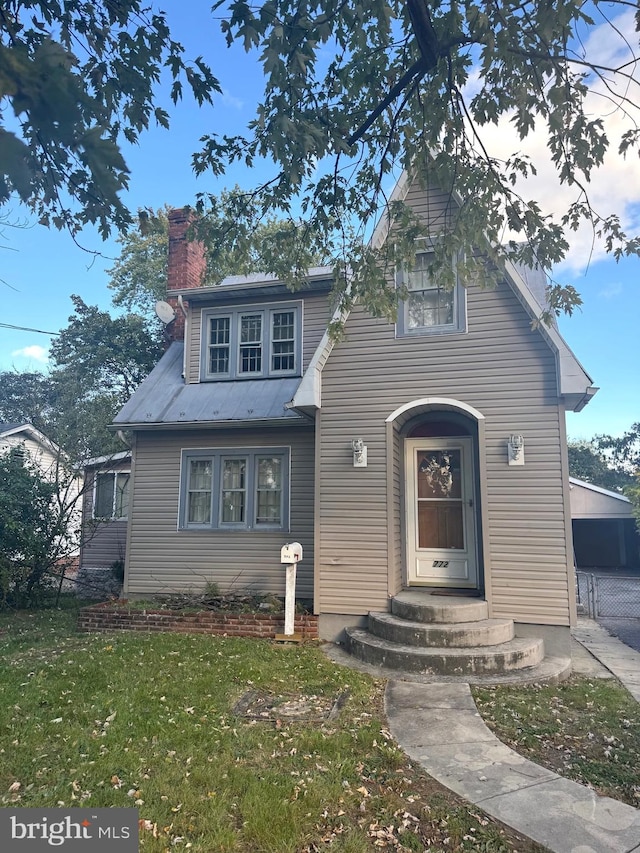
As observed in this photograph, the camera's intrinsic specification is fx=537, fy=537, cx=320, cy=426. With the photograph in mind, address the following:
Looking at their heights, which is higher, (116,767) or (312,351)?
(312,351)

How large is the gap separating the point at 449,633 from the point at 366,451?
2.85 meters

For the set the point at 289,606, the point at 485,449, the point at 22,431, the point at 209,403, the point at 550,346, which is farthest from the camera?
the point at 22,431

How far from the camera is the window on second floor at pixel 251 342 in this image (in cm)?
1068

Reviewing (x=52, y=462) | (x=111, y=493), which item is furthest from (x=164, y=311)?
(x=52, y=462)

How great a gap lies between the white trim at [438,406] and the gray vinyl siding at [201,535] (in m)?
2.02

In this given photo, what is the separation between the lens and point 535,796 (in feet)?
11.9

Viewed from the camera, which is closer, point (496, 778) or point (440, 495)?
point (496, 778)

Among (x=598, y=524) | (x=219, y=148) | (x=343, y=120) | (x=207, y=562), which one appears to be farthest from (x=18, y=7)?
(x=598, y=524)

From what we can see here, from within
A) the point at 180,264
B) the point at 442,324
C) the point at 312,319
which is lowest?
the point at 442,324

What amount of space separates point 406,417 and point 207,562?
4.56 meters

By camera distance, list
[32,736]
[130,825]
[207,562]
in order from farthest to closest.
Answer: [207,562] < [32,736] < [130,825]

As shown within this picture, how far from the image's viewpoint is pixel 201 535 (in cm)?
1002

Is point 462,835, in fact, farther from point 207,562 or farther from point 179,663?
point 207,562

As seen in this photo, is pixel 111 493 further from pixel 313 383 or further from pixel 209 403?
pixel 313 383
